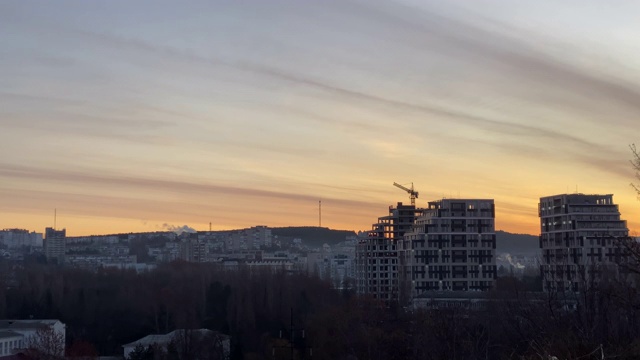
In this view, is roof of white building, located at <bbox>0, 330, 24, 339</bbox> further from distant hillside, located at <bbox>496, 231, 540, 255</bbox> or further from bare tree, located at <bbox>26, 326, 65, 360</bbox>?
distant hillside, located at <bbox>496, 231, 540, 255</bbox>

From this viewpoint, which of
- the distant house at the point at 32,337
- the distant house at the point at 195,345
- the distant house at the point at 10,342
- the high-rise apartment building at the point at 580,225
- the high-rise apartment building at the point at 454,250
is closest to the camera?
the distant house at the point at 32,337

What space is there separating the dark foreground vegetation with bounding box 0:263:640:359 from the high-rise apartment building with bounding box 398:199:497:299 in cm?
503

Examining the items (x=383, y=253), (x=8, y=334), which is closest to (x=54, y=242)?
(x=383, y=253)

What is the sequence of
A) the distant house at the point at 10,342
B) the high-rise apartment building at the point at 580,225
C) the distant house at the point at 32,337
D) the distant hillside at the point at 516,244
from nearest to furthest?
the distant house at the point at 32,337, the distant house at the point at 10,342, the high-rise apartment building at the point at 580,225, the distant hillside at the point at 516,244

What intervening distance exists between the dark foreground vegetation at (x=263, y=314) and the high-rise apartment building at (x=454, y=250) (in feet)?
16.5

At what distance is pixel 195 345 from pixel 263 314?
43.4 feet

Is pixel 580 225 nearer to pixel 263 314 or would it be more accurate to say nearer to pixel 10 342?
pixel 263 314

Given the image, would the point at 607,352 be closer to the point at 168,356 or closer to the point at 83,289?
the point at 168,356

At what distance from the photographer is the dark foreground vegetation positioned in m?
25.6

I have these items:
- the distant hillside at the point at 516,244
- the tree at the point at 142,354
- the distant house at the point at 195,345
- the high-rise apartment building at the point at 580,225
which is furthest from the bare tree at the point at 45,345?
the distant hillside at the point at 516,244

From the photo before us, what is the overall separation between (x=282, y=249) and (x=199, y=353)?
16039 cm

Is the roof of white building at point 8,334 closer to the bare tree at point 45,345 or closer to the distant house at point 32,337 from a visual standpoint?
the distant house at point 32,337

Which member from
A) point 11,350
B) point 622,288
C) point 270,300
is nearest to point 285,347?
point 11,350

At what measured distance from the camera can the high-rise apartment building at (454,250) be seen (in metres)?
58.5
